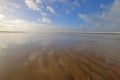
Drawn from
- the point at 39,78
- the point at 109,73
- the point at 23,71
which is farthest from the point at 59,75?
the point at 109,73

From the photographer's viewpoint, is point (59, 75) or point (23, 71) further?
point (23, 71)

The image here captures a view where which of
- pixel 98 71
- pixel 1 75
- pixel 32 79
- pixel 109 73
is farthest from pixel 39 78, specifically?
pixel 109 73

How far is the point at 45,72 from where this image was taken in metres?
6.12

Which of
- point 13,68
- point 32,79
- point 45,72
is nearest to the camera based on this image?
point 32,79

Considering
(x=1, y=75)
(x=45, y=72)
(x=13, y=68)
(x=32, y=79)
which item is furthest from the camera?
(x=13, y=68)

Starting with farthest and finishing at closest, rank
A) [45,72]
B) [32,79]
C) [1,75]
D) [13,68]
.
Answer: [13,68] → [45,72] → [1,75] → [32,79]

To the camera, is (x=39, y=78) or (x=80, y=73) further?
(x=80, y=73)

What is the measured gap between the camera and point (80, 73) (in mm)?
5922

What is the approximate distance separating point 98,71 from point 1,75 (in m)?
4.75

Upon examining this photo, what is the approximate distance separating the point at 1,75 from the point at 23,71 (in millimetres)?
1024

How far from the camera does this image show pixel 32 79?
534cm

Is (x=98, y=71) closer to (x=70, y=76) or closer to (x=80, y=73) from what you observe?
(x=80, y=73)

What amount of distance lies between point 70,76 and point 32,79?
173 cm

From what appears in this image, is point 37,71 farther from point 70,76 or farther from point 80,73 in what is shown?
point 80,73
